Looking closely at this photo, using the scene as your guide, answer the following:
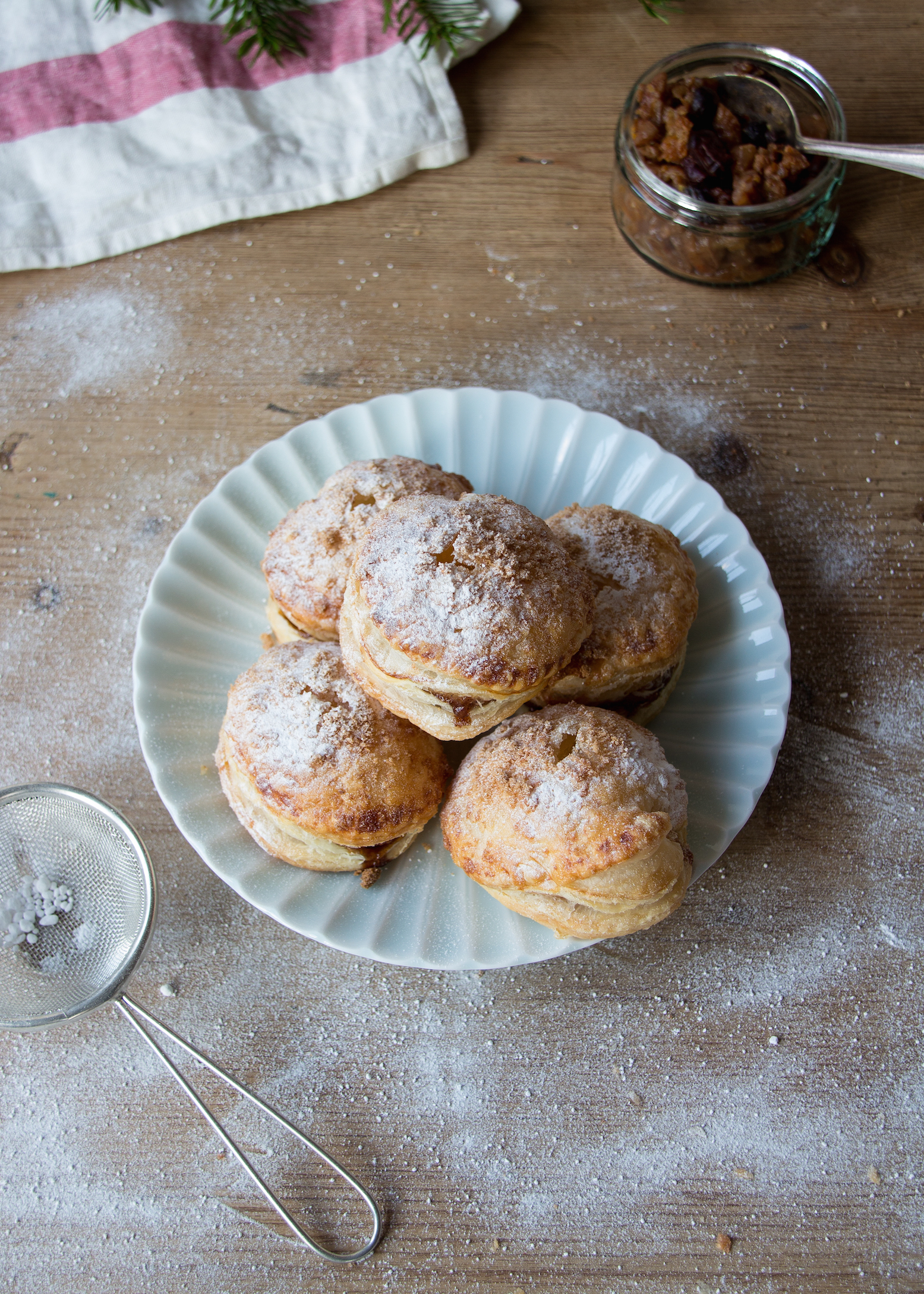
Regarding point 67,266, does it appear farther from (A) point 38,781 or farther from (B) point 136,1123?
(B) point 136,1123

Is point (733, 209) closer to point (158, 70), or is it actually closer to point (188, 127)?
point (188, 127)

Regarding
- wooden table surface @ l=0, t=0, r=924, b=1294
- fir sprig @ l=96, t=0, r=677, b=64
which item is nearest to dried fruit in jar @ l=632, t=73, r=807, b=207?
wooden table surface @ l=0, t=0, r=924, b=1294

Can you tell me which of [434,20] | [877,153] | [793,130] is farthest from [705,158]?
[434,20]

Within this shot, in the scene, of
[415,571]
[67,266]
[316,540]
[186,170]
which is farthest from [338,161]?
[415,571]

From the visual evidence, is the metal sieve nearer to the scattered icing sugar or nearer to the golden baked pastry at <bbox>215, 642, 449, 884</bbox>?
the scattered icing sugar

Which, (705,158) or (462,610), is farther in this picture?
(705,158)

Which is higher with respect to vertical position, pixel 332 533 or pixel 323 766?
pixel 332 533

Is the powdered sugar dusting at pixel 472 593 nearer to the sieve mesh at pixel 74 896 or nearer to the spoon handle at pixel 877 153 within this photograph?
the sieve mesh at pixel 74 896
